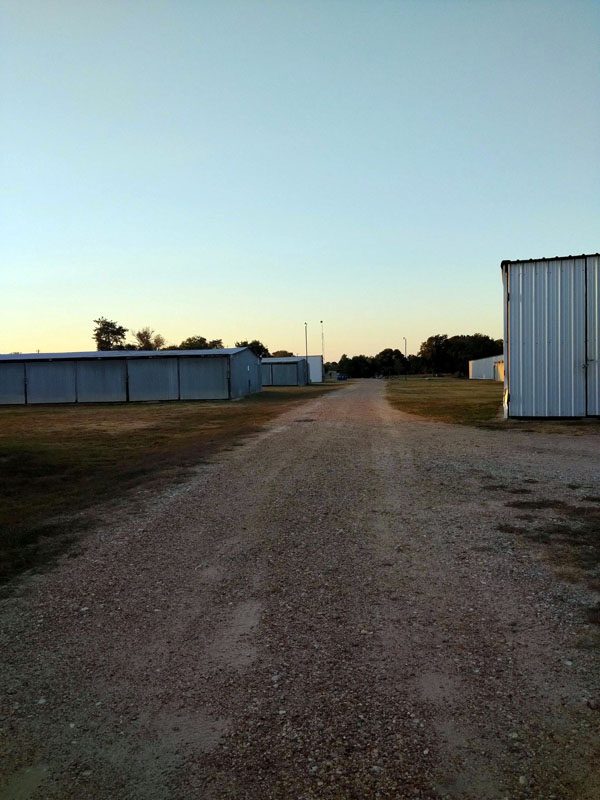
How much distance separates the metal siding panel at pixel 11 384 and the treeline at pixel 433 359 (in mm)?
85026

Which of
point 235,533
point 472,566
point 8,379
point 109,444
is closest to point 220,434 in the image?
point 109,444

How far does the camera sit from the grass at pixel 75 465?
6.91 metres

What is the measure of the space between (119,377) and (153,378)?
2.26 metres

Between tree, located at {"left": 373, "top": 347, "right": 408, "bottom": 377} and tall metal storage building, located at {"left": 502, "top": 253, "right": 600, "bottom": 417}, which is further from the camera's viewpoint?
tree, located at {"left": 373, "top": 347, "right": 408, "bottom": 377}

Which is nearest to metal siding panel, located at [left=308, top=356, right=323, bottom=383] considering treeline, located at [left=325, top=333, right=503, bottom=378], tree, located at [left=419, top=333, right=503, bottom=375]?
treeline, located at [left=325, top=333, right=503, bottom=378]

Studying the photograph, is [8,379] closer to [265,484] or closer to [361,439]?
[361,439]

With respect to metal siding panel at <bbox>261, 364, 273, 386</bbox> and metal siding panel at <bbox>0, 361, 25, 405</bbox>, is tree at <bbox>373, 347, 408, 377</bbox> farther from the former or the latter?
metal siding panel at <bbox>0, 361, 25, 405</bbox>

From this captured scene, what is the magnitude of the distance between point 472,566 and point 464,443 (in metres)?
8.65

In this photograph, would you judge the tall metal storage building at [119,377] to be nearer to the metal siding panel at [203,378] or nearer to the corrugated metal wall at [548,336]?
the metal siding panel at [203,378]

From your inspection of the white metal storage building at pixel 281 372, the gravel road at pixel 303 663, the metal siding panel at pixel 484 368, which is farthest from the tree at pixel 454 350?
the gravel road at pixel 303 663

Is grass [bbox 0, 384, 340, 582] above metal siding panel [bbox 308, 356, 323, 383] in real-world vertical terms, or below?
below

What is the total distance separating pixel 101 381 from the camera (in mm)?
38031

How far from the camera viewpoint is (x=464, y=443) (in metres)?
13.8

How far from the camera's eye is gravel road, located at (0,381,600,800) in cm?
285
